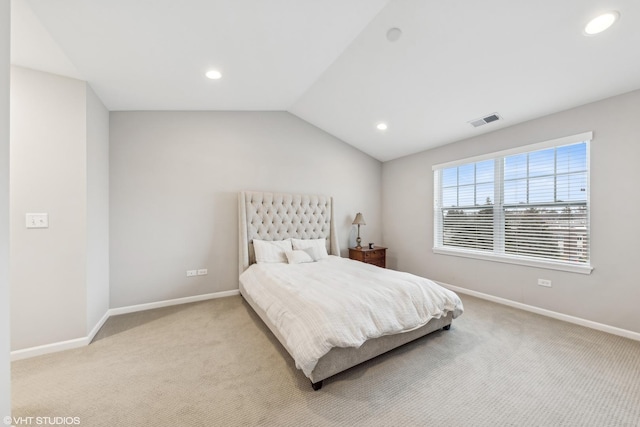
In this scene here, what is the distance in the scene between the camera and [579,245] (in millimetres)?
2830

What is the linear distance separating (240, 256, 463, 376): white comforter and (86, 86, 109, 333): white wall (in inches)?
61.4

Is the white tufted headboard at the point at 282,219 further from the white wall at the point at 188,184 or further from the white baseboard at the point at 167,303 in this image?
the white baseboard at the point at 167,303

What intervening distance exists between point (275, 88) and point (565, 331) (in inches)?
173

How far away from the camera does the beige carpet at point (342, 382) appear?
153 cm

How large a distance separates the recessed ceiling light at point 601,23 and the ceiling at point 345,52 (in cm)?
4

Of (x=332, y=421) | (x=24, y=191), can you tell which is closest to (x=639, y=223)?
(x=332, y=421)

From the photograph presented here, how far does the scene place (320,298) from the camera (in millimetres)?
2076

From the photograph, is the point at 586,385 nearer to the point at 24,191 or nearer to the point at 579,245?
the point at 579,245

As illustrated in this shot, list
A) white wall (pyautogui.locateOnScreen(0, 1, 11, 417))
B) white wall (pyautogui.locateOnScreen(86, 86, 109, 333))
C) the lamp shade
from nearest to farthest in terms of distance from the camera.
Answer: white wall (pyautogui.locateOnScreen(0, 1, 11, 417)), white wall (pyautogui.locateOnScreen(86, 86, 109, 333)), the lamp shade

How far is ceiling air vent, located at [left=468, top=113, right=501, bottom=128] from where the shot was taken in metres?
3.21

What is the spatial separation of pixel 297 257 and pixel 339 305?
1.68 meters

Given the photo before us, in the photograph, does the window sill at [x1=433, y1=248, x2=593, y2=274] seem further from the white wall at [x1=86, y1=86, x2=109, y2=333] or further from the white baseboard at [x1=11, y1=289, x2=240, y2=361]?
the white wall at [x1=86, y1=86, x2=109, y2=333]

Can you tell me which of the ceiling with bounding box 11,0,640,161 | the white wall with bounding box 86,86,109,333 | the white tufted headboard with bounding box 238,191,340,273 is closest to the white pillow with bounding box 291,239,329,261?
the white tufted headboard with bounding box 238,191,340,273

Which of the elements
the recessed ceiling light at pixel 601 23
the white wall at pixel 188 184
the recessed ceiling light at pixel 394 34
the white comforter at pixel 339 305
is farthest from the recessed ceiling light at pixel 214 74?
the recessed ceiling light at pixel 601 23
